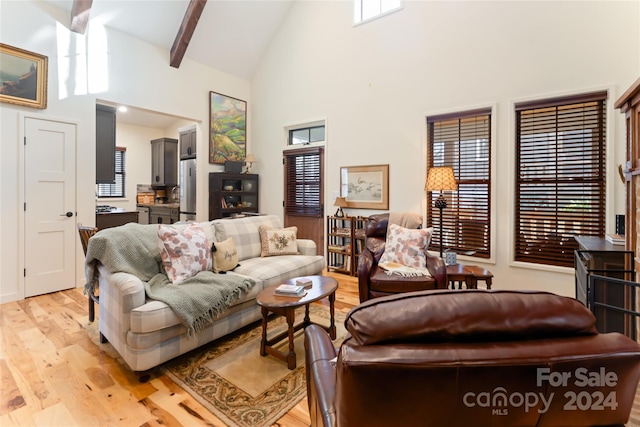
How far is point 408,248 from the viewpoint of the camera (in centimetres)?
319

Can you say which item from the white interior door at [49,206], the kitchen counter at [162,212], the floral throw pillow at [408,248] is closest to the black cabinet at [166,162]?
the kitchen counter at [162,212]

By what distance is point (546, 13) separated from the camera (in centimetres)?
319

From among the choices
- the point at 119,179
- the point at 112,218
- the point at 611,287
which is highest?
the point at 119,179

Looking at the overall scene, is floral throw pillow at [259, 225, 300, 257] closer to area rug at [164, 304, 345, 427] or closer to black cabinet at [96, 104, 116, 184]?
area rug at [164, 304, 345, 427]

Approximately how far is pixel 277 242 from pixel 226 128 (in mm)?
3154

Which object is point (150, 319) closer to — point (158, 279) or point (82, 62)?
point (158, 279)

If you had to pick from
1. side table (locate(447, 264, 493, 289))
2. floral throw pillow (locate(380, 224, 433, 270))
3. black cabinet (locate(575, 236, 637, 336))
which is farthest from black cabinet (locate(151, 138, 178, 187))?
black cabinet (locate(575, 236, 637, 336))

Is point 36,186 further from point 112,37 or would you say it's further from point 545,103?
point 545,103

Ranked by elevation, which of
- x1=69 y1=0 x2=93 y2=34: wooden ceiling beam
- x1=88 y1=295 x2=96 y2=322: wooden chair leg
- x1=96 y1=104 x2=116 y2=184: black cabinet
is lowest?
x1=88 y1=295 x2=96 y2=322: wooden chair leg

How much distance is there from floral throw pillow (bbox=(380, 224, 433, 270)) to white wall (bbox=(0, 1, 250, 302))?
155 inches

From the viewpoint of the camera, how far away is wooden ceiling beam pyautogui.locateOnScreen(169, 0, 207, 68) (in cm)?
438

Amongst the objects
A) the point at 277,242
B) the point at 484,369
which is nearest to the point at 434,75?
the point at 277,242

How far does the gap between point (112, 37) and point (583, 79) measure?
572cm

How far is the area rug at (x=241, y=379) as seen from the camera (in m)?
1.76
